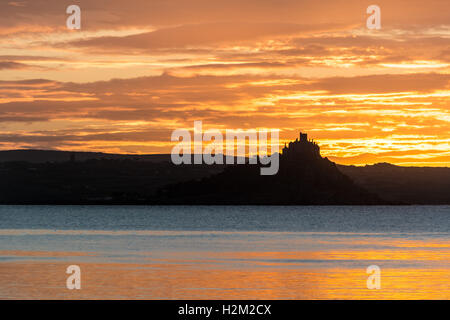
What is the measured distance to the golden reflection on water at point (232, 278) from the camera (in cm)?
3209

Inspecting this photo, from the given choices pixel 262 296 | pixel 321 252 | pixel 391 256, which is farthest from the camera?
pixel 321 252

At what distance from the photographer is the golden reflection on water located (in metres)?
32.1

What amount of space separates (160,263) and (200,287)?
1297 centimetres

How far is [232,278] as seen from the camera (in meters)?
37.9

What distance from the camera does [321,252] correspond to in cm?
5884
